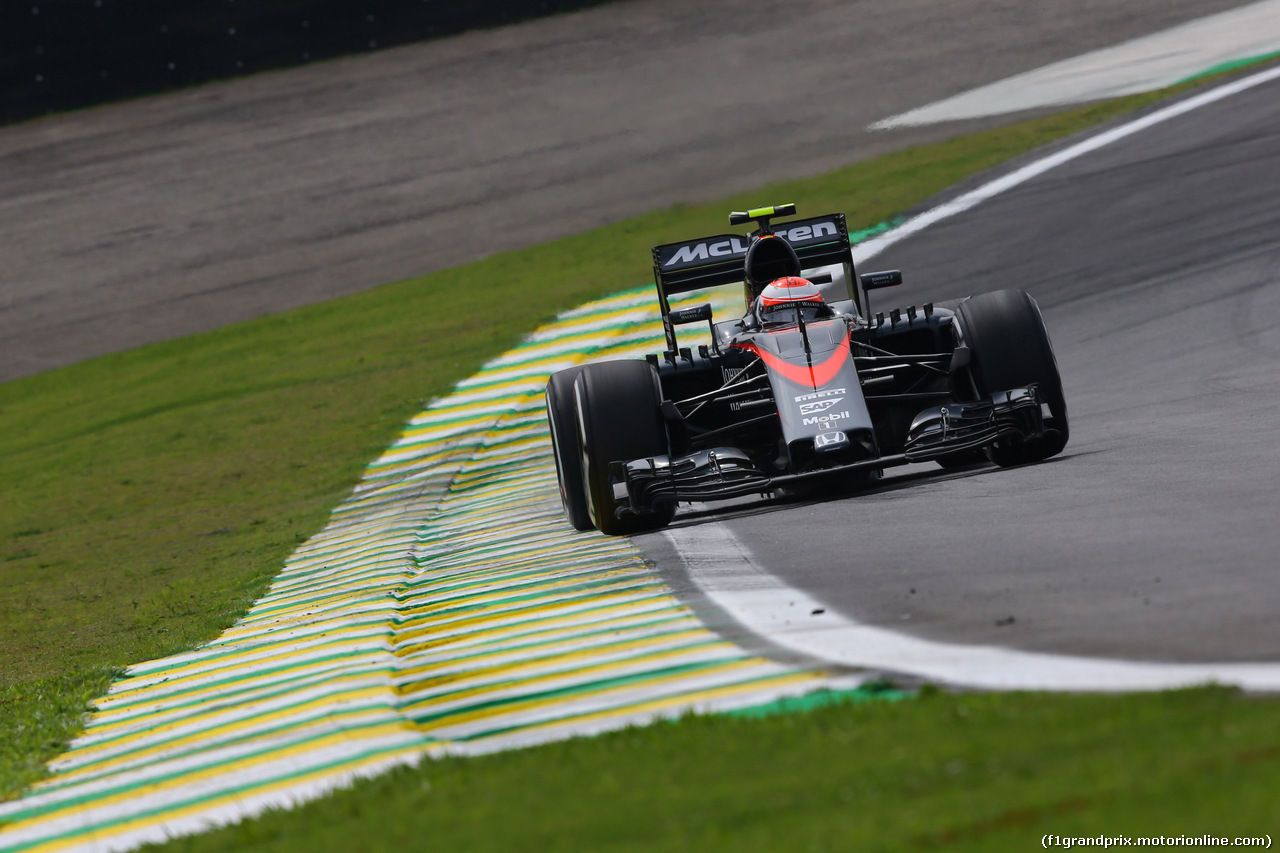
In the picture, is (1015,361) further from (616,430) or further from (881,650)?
(881,650)

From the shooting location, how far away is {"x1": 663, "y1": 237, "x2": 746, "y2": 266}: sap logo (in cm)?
1080

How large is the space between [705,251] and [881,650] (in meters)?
6.00

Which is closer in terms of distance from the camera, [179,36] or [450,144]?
[450,144]

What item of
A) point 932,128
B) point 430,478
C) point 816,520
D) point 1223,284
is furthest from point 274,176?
point 816,520

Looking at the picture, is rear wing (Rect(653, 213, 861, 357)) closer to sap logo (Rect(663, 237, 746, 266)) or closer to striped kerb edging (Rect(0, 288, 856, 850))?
sap logo (Rect(663, 237, 746, 266))

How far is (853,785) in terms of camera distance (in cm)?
361

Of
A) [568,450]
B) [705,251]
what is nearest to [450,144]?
[705,251]

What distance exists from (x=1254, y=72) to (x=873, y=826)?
23.5 metres

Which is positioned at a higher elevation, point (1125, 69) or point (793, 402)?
point (1125, 69)

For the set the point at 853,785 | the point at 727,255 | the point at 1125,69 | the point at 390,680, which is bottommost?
the point at 390,680

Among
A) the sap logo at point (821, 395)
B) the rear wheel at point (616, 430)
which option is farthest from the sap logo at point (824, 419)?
the rear wheel at point (616, 430)

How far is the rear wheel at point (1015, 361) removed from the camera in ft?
30.2

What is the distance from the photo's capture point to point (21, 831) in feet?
16.6

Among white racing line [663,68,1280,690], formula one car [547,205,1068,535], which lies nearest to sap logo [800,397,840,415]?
formula one car [547,205,1068,535]
